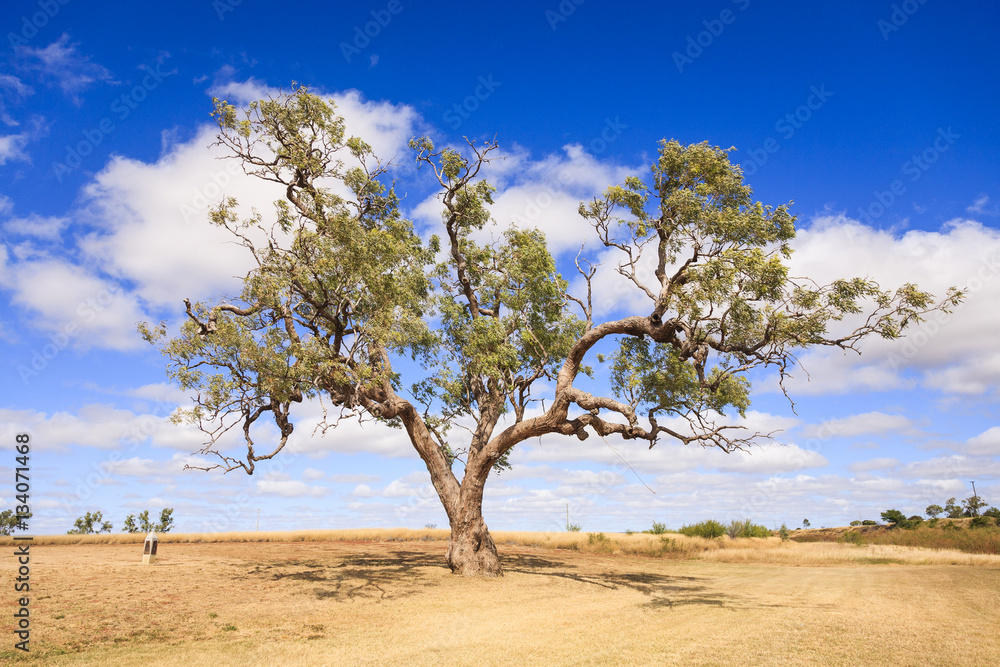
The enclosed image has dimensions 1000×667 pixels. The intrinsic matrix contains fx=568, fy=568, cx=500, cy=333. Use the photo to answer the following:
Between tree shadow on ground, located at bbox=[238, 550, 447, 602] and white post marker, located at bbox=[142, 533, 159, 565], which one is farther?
white post marker, located at bbox=[142, 533, 159, 565]

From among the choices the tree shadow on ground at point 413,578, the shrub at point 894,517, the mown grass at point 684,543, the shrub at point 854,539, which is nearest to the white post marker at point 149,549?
the tree shadow on ground at point 413,578

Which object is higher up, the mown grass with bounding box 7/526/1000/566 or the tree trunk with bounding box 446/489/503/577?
the tree trunk with bounding box 446/489/503/577

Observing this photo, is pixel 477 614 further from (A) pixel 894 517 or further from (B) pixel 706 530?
(A) pixel 894 517

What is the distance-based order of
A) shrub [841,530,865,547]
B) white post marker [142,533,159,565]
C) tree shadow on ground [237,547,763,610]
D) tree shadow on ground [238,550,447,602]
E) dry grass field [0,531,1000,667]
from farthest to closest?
shrub [841,530,865,547] < white post marker [142,533,159,565] < tree shadow on ground [238,550,447,602] < tree shadow on ground [237,547,763,610] < dry grass field [0,531,1000,667]

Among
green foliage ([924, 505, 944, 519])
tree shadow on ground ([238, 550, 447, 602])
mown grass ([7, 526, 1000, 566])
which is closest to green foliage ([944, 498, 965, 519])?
green foliage ([924, 505, 944, 519])

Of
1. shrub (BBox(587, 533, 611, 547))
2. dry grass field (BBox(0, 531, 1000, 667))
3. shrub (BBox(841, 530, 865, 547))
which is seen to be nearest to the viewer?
dry grass field (BBox(0, 531, 1000, 667))

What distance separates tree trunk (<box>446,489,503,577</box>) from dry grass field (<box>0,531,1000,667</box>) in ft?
2.13

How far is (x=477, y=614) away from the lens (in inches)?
500

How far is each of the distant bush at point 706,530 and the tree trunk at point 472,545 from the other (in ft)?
81.8

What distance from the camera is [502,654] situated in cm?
875

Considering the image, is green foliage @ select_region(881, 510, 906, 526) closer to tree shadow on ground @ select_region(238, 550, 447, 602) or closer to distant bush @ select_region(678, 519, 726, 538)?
distant bush @ select_region(678, 519, 726, 538)

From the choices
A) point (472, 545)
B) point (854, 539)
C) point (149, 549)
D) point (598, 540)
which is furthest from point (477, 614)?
point (854, 539)

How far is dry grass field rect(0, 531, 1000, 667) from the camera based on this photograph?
8.66 m

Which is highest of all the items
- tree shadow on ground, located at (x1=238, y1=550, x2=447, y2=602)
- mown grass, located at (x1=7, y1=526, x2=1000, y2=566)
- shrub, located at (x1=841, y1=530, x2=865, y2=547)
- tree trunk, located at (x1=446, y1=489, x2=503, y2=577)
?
tree trunk, located at (x1=446, y1=489, x2=503, y2=577)
